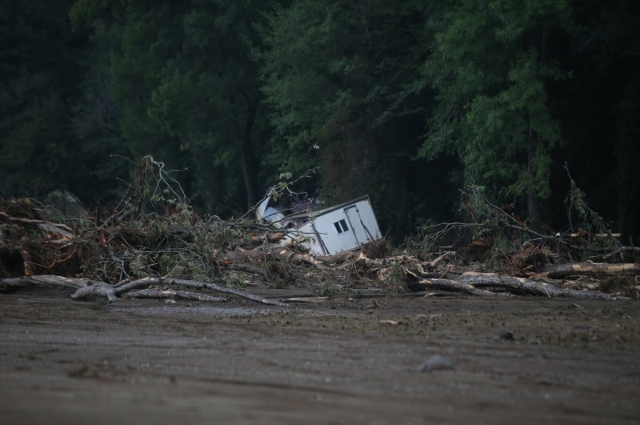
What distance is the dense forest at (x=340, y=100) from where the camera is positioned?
2041 centimetres

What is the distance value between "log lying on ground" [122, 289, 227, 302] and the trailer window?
1323cm

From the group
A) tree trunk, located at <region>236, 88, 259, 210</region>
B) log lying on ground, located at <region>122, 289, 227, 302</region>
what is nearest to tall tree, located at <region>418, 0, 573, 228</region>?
log lying on ground, located at <region>122, 289, 227, 302</region>

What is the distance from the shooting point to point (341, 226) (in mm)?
23547

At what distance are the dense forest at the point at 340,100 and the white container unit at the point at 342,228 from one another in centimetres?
374

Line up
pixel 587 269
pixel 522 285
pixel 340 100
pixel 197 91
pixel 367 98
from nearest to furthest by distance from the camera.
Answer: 1. pixel 522 285
2. pixel 587 269
3. pixel 367 98
4. pixel 340 100
5. pixel 197 91

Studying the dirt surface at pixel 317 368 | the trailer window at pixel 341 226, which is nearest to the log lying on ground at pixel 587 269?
the dirt surface at pixel 317 368

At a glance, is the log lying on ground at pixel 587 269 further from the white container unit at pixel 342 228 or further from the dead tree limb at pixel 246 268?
the white container unit at pixel 342 228

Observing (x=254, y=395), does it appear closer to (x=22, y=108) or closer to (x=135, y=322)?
(x=135, y=322)

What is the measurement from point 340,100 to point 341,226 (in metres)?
7.09

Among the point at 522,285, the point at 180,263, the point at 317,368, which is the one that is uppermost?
the point at 180,263

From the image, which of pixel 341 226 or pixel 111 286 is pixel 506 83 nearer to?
pixel 341 226

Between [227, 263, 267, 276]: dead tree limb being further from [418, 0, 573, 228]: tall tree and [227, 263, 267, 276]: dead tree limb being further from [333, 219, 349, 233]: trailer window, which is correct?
[418, 0, 573, 228]: tall tree

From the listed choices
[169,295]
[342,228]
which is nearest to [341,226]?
[342,228]

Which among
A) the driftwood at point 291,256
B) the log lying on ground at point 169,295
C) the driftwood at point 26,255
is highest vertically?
the driftwood at point 26,255
